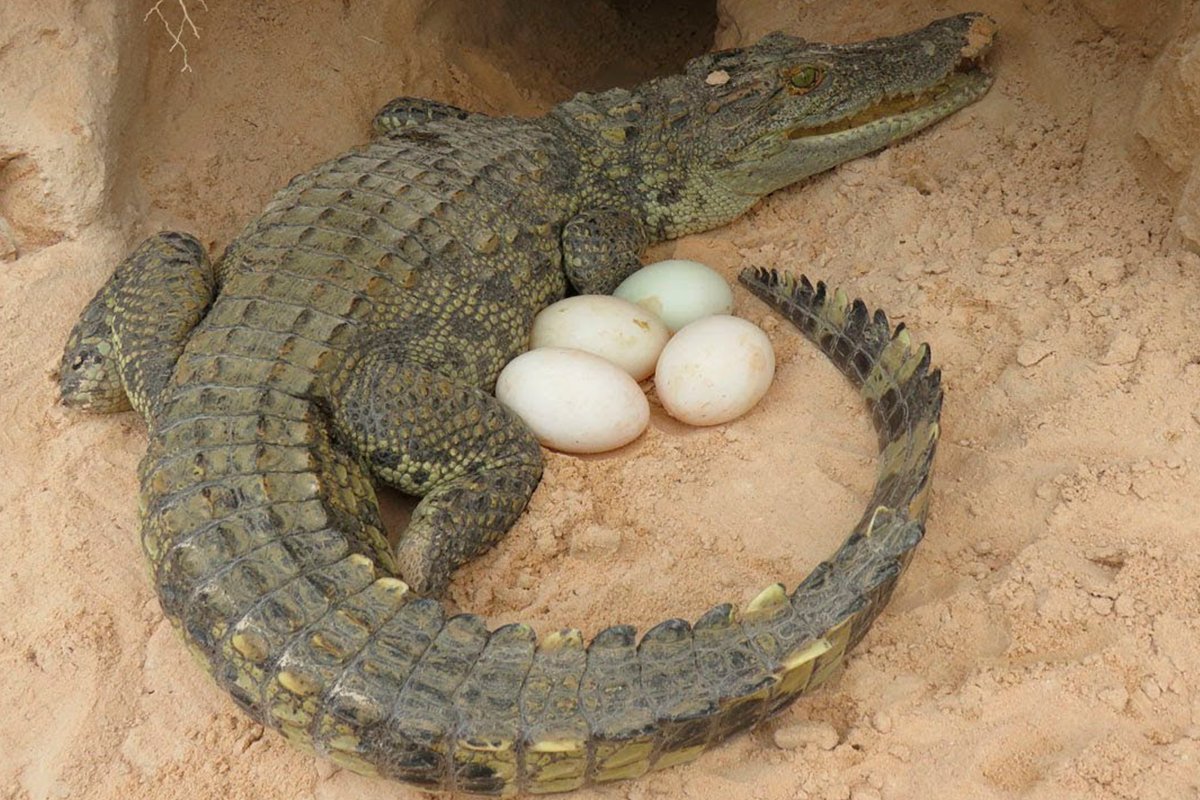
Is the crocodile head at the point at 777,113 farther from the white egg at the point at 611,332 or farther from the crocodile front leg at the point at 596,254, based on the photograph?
the white egg at the point at 611,332

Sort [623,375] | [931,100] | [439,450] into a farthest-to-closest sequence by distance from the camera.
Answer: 1. [931,100]
2. [623,375]
3. [439,450]

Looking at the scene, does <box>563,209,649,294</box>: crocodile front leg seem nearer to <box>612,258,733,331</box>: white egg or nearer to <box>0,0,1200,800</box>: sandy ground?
<box>612,258,733,331</box>: white egg

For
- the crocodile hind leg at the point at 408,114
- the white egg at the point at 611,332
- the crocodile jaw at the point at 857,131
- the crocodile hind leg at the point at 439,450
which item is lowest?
the crocodile hind leg at the point at 439,450

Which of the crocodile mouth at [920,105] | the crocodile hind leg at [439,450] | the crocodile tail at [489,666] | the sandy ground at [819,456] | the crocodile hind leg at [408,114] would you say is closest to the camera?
the crocodile tail at [489,666]

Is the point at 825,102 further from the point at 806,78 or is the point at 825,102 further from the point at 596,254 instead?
the point at 596,254

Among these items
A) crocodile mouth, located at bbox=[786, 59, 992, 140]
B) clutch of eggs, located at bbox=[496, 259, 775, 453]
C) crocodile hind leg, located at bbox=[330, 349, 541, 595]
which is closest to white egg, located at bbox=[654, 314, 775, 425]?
clutch of eggs, located at bbox=[496, 259, 775, 453]

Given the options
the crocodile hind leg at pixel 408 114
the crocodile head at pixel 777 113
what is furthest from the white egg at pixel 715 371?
the crocodile hind leg at pixel 408 114

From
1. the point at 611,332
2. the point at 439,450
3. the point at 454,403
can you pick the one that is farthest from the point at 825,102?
the point at 439,450
